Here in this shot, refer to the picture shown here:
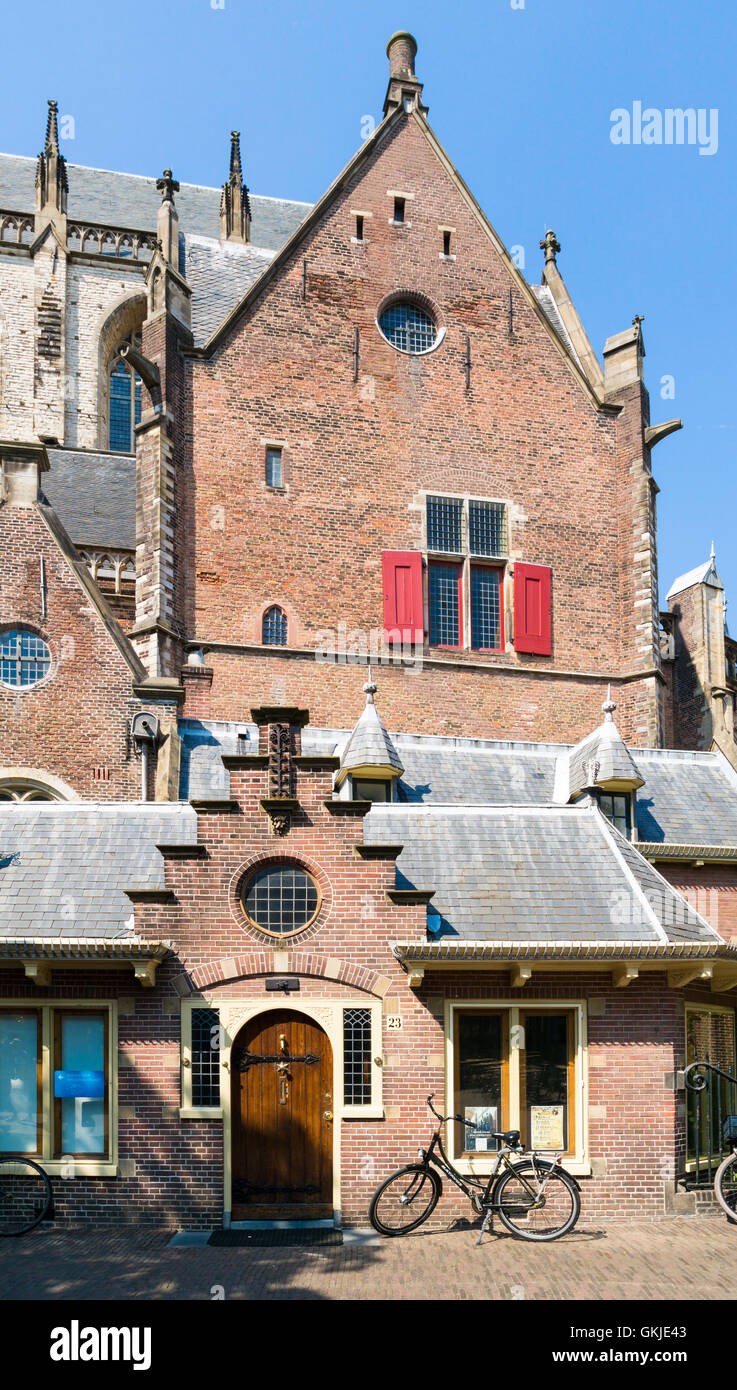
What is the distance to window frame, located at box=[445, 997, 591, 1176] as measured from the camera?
511 inches

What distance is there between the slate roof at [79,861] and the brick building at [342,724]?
0.16 ft

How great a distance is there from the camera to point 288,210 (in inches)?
1591

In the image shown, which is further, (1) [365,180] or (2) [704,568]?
(2) [704,568]

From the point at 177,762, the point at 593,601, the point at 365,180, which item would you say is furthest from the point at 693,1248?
the point at 365,180

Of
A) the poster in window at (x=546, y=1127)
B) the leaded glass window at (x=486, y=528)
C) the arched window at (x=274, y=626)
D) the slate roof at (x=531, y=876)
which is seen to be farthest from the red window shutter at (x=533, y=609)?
the poster in window at (x=546, y=1127)

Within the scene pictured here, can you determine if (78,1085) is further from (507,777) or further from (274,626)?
(274,626)

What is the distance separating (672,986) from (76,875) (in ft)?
22.0

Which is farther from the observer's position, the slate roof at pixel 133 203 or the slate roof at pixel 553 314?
the slate roof at pixel 133 203

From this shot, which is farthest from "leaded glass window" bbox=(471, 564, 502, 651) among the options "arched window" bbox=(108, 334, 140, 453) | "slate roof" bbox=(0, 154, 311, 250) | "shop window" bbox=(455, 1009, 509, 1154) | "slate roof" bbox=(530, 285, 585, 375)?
"slate roof" bbox=(0, 154, 311, 250)

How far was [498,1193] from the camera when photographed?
1210 cm

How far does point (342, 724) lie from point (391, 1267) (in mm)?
13209

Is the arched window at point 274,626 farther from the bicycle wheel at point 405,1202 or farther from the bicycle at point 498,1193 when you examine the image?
the bicycle wheel at point 405,1202

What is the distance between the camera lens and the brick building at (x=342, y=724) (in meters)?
12.9

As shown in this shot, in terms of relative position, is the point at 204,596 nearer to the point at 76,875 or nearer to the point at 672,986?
the point at 76,875
